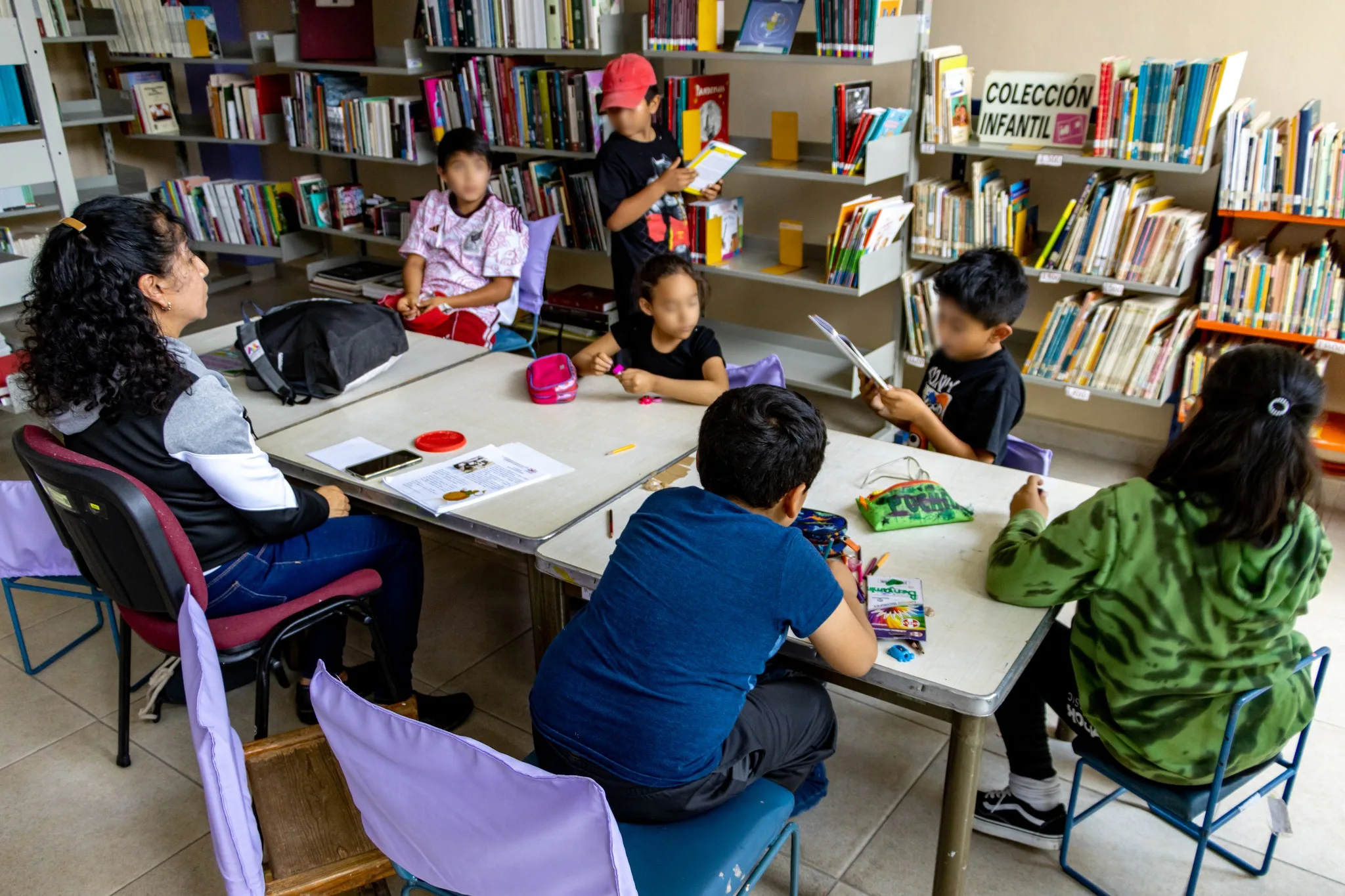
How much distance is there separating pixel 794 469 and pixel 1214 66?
2348mm

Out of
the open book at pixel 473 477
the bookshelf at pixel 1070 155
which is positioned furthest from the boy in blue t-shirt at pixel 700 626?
the bookshelf at pixel 1070 155

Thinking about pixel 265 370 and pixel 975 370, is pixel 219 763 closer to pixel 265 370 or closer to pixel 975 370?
pixel 265 370

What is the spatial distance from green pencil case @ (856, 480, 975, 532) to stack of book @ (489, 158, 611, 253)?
2608 mm

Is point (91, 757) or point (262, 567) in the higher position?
point (262, 567)

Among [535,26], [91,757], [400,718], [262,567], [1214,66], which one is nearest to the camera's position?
[400,718]

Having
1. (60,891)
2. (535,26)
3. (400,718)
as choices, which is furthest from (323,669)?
(535,26)

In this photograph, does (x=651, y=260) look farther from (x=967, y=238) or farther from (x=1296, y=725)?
(x=1296, y=725)

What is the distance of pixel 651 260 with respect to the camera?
8.87ft

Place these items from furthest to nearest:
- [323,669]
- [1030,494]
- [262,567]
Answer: [262,567] → [1030,494] → [323,669]

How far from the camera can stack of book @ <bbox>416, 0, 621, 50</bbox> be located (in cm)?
398

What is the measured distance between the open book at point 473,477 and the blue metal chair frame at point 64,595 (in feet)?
2.51

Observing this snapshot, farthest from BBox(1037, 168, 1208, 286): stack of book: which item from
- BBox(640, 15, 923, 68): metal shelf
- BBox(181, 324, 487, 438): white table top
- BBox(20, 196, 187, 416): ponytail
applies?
BBox(20, 196, 187, 416): ponytail

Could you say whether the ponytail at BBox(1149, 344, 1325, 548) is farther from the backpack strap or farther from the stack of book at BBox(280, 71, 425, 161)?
the stack of book at BBox(280, 71, 425, 161)

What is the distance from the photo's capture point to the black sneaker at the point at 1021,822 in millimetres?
1986
